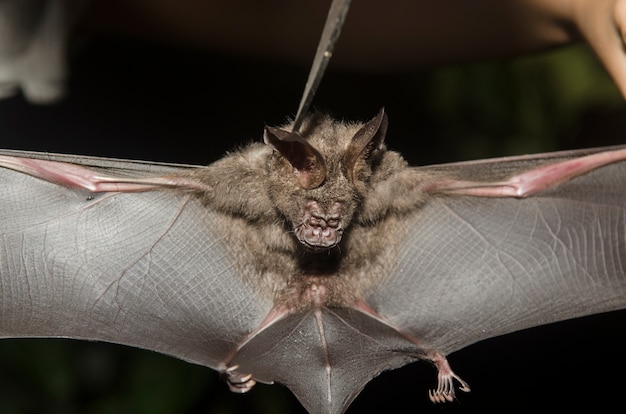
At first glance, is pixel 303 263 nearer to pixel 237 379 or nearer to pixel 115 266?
pixel 237 379

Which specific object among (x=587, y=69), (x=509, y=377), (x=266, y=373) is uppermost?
(x=587, y=69)

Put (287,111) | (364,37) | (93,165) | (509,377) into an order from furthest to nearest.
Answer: (509,377) → (287,111) → (364,37) → (93,165)

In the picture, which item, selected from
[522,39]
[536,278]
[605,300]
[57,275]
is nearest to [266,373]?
[57,275]

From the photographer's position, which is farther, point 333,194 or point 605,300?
point 605,300

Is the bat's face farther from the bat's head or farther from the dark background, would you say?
the dark background

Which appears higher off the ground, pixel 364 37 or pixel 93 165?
pixel 364 37

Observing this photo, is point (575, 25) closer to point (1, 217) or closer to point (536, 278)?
point (536, 278)

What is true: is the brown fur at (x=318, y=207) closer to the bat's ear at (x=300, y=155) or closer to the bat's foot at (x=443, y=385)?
the bat's ear at (x=300, y=155)
